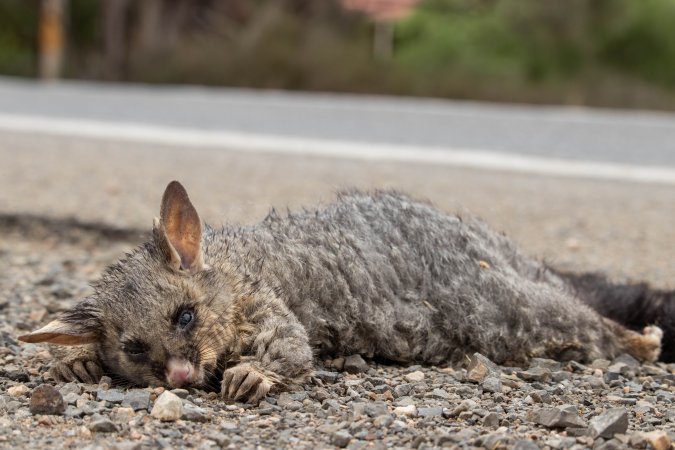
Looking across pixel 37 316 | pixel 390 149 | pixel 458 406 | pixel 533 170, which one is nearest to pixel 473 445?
pixel 458 406

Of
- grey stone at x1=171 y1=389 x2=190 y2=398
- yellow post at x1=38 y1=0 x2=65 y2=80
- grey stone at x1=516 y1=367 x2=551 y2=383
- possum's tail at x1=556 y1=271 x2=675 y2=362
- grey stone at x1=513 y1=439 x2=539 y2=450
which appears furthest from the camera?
yellow post at x1=38 y1=0 x2=65 y2=80

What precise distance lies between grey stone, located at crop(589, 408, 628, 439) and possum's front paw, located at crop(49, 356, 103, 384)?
1847mm

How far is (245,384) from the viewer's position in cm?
372

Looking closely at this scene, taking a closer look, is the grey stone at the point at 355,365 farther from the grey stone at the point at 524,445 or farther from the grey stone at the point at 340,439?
the grey stone at the point at 524,445

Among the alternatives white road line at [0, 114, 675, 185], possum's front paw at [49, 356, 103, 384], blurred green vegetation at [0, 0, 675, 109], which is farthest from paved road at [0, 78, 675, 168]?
possum's front paw at [49, 356, 103, 384]

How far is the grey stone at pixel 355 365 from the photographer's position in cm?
421

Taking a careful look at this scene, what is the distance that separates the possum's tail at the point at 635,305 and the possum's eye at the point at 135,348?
1.99 m

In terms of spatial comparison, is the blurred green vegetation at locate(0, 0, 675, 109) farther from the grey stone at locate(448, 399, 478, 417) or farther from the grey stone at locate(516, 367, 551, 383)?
the grey stone at locate(448, 399, 478, 417)

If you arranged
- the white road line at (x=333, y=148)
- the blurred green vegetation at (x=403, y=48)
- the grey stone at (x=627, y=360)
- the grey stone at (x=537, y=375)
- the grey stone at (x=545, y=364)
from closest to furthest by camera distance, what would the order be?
the grey stone at (x=537, y=375)
the grey stone at (x=545, y=364)
the grey stone at (x=627, y=360)
the white road line at (x=333, y=148)
the blurred green vegetation at (x=403, y=48)

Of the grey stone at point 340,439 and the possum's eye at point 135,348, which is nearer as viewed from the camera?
the grey stone at point 340,439

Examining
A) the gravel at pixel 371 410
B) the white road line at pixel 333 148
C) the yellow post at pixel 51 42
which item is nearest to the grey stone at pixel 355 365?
the gravel at pixel 371 410

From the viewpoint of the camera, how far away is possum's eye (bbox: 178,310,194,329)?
388 centimetres

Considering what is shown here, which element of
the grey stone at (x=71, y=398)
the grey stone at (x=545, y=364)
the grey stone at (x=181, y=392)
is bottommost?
the grey stone at (x=71, y=398)

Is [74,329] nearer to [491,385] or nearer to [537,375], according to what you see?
[491,385]
